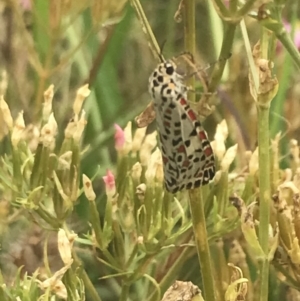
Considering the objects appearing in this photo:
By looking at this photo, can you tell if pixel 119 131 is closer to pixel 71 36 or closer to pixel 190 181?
pixel 190 181

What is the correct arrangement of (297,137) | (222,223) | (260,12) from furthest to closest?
1. (297,137)
2. (222,223)
3. (260,12)

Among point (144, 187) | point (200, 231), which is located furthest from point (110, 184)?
point (200, 231)

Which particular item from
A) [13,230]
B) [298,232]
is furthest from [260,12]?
[13,230]

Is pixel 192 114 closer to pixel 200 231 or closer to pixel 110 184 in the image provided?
pixel 200 231

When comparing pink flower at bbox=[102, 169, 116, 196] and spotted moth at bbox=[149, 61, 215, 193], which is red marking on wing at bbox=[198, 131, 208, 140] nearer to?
spotted moth at bbox=[149, 61, 215, 193]

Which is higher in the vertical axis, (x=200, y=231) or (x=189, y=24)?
(x=189, y=24)

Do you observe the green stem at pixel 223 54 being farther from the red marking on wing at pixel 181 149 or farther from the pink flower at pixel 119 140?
the pink flower at pixel 119 140
